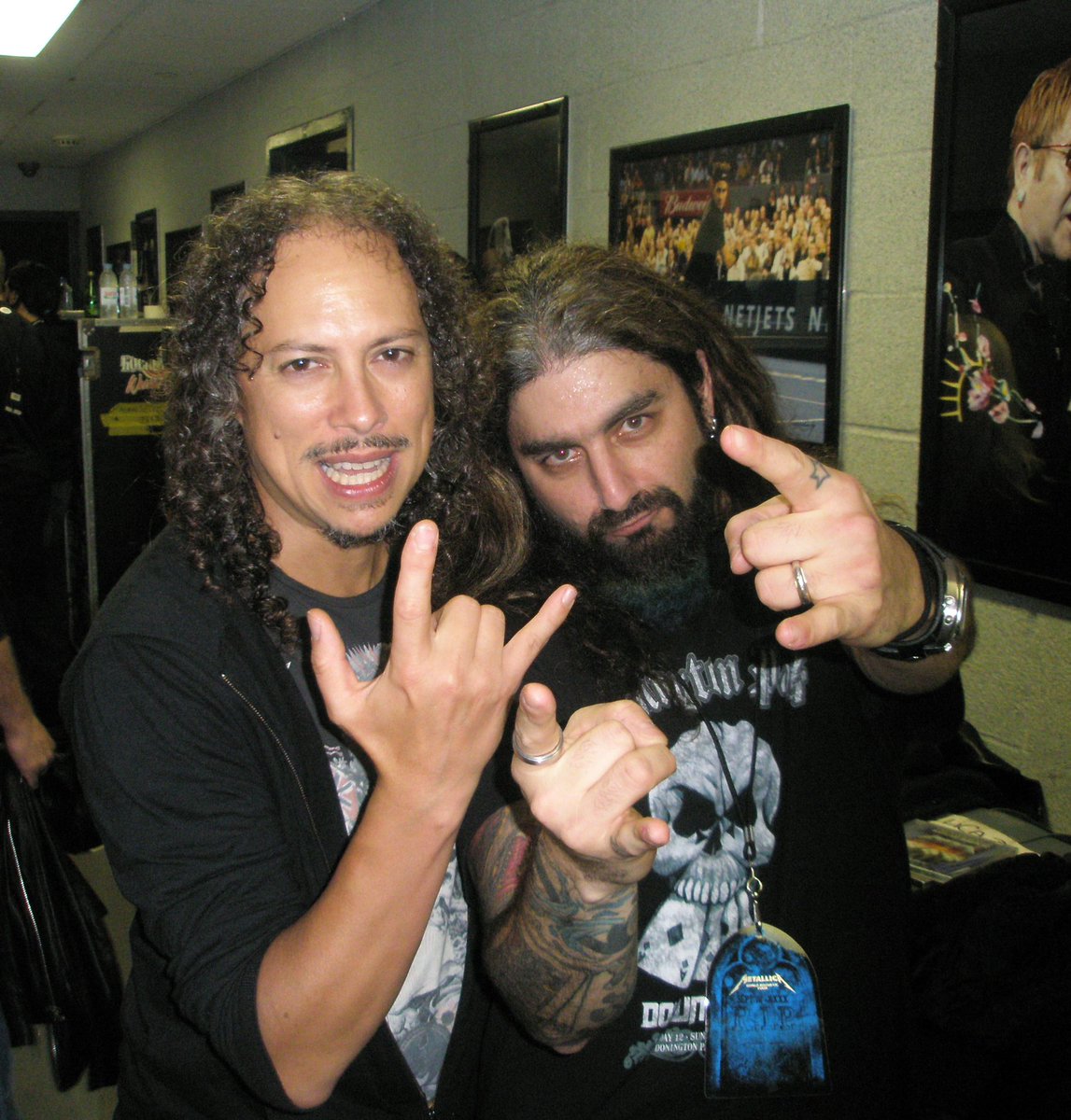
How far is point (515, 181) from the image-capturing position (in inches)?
146

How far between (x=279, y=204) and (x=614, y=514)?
63 cm

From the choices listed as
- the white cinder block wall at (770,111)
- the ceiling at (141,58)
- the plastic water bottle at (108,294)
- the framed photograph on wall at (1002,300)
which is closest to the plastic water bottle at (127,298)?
the plastic water bottle at (108,294)

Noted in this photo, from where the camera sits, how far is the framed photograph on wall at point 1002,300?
5.92ft

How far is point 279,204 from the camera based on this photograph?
127 cm

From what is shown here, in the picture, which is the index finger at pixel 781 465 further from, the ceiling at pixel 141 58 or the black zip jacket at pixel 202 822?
the ceiling at pixel 141 58

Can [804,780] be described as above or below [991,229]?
below

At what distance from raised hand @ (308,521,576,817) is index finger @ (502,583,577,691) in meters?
0.02

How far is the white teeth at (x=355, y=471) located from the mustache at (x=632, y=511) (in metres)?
0.39

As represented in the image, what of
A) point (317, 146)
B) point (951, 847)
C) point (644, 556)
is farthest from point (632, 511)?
point (317, 146)

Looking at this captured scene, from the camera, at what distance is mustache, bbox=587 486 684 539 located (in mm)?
1495

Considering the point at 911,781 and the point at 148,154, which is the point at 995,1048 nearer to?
the point at 911,781

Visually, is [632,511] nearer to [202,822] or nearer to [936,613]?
[936,613]

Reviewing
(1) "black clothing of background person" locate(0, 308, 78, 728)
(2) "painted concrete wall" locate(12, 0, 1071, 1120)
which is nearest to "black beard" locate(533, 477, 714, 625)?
(2) "painted concrete wall" locate(12, 0, 1071, 1120)

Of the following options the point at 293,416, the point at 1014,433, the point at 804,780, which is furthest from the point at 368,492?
the point at 1014,433
